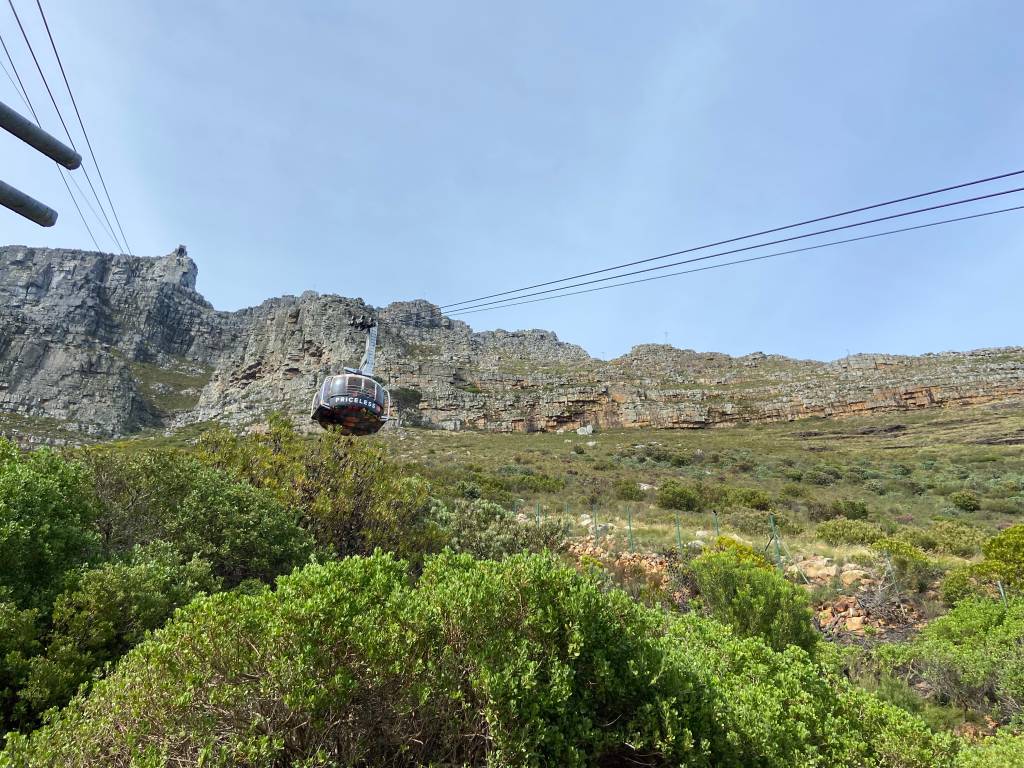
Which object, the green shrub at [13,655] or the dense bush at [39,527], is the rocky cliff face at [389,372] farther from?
the green shrub at [13,655]

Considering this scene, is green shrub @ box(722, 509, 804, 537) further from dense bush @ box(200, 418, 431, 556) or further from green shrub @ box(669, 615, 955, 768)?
green shrub @ box(669, 615, 955, 768)

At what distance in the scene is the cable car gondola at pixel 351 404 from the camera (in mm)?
13453

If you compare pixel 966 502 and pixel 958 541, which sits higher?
pixel 966 502

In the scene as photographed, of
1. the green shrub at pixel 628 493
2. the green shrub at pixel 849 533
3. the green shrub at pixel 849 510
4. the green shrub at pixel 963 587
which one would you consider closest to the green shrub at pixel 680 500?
the green shrub at pixel 628 493

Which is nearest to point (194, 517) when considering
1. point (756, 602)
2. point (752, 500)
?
point (756, 602)

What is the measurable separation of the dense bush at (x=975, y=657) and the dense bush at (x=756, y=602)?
1550 mm

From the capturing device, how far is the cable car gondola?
44.1 feet

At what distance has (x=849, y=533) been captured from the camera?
1523 cm

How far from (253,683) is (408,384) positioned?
64.7m

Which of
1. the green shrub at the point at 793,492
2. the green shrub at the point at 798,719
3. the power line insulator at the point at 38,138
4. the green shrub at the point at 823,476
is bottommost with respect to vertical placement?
the green shrub at the point at 798,719

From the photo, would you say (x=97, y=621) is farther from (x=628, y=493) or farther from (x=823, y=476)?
(x=823, y=476)

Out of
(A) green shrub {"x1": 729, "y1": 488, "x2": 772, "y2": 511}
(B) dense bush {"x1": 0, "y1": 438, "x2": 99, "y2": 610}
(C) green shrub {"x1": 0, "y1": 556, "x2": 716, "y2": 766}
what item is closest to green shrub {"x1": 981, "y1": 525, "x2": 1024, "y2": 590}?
(C) green shrub {"x1": 0, "y1": 556, "x2": 716, "y2": 766}

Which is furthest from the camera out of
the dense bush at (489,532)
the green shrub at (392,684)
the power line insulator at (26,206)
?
the dense bush at (489,532)

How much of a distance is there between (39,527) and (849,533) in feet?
60.8
